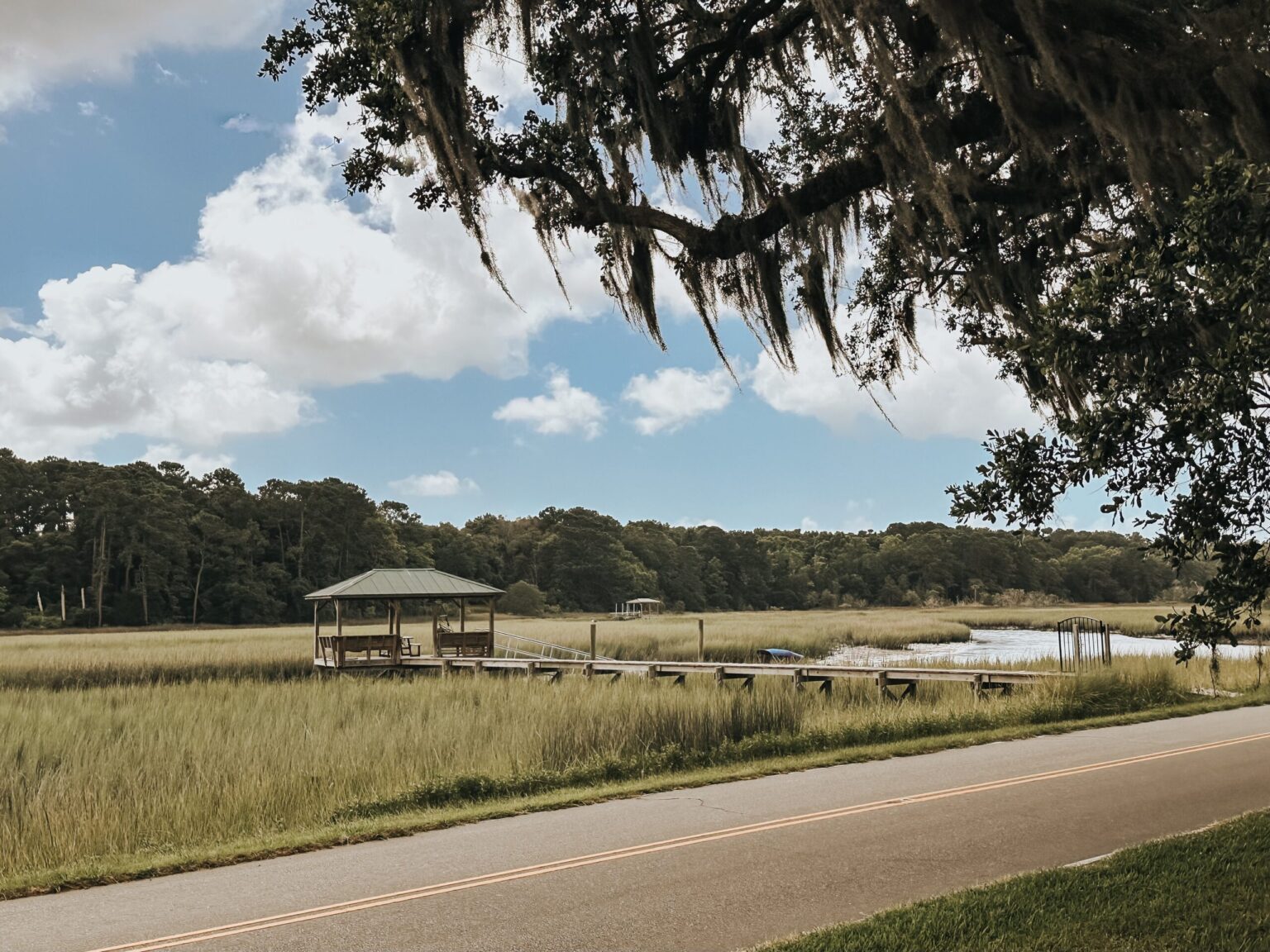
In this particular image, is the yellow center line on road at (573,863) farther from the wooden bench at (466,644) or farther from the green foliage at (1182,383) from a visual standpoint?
the wooden bench at (466,644)

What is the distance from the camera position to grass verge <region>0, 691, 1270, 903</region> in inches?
297

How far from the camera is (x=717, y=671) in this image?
24.3 m

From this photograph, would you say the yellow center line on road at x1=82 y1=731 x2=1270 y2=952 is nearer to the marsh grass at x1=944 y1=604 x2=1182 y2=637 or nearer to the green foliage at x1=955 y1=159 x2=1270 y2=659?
the green foliage at x1=955 y1=159 x2=1270 y2=659

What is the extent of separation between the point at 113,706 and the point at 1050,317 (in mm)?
19178

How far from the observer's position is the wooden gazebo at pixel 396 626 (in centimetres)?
2959

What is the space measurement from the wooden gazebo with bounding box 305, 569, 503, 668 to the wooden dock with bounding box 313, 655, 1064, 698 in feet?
0.84

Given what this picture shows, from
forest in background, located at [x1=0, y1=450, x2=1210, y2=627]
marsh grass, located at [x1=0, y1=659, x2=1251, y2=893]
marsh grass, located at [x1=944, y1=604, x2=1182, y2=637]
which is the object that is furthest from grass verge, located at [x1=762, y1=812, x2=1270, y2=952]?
marsh grass, located at [x1=944, y1=604, x2=1182, y2=637]

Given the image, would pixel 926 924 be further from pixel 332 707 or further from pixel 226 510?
pixel 226 510

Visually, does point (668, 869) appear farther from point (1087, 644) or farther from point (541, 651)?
point (541, 651)

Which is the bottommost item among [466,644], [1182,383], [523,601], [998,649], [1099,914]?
[998,649]

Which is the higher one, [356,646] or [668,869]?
[668,869]

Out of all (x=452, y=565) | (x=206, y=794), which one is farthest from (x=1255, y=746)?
(x=452, y=565)

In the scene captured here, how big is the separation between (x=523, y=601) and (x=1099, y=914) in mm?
85337

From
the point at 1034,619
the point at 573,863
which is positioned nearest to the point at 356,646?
the point at 573,863
